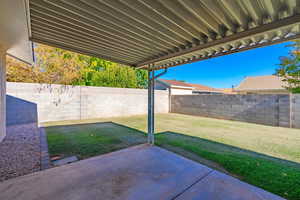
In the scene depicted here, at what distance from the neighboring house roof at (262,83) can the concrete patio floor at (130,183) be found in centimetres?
1489

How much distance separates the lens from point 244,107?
7297mm

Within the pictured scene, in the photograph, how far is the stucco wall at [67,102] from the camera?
5988 millimetres

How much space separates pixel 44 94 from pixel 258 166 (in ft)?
28.0

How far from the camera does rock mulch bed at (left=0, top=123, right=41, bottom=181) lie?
7.57 feet

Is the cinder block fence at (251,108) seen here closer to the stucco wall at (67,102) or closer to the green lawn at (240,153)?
the green lawn at (240,153)

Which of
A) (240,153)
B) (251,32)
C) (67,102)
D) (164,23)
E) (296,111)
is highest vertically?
(164,23)

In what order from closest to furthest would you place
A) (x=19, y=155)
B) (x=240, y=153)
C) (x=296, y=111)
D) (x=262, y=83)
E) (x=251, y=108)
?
(x=19, y=155) → (x=240, y=153) → (x=296, y=111) → (x=251, y=108) → (x=262, y=83)

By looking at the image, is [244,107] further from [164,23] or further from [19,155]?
[19,155]

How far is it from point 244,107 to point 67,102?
9.67 metres

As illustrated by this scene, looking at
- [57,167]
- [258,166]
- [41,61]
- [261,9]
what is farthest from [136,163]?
[41,61]

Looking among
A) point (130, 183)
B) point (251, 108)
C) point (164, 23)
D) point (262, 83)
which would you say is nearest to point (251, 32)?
point (164, 23)

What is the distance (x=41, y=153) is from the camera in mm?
3059

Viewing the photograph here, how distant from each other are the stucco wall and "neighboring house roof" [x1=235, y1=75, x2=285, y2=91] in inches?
479

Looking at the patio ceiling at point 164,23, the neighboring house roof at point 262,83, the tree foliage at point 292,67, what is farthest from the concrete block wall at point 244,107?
the neighboring house roof at point 262,83
